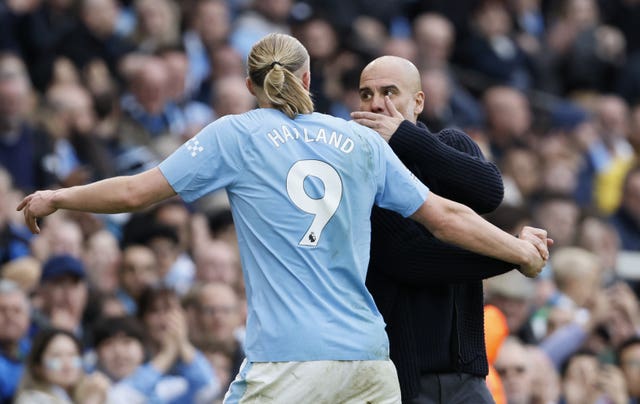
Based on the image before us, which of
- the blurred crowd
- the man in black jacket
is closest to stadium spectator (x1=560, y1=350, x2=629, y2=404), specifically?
the blurred crowd

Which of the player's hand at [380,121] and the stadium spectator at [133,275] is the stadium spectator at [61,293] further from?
the player's hand at [380,121]

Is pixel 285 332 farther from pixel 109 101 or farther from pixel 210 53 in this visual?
pixel 210 53

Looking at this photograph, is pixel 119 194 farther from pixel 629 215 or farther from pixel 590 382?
pixel 629 215

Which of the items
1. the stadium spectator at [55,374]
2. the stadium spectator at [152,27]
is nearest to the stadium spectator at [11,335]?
the stadium spectator at [55,374]

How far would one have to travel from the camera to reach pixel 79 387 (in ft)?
27.9

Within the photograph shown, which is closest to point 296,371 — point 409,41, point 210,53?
point 210,53

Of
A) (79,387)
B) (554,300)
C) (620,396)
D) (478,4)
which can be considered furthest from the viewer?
(478,4)

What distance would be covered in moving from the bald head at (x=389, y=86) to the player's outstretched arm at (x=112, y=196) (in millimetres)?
1135

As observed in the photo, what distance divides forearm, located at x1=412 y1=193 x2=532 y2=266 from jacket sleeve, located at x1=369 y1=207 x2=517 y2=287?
0.16 metres

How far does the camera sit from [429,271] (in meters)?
5.84

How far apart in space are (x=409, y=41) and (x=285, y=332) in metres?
10.6

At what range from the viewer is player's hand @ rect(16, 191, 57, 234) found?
537cm

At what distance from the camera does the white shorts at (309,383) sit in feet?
17.3

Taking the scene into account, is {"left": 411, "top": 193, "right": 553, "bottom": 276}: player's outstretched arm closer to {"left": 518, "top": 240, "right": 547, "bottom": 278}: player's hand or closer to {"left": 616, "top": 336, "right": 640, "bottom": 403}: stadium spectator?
{"left": 518, "top": 240, "right": 547, "bottom": 278}: player's hand
